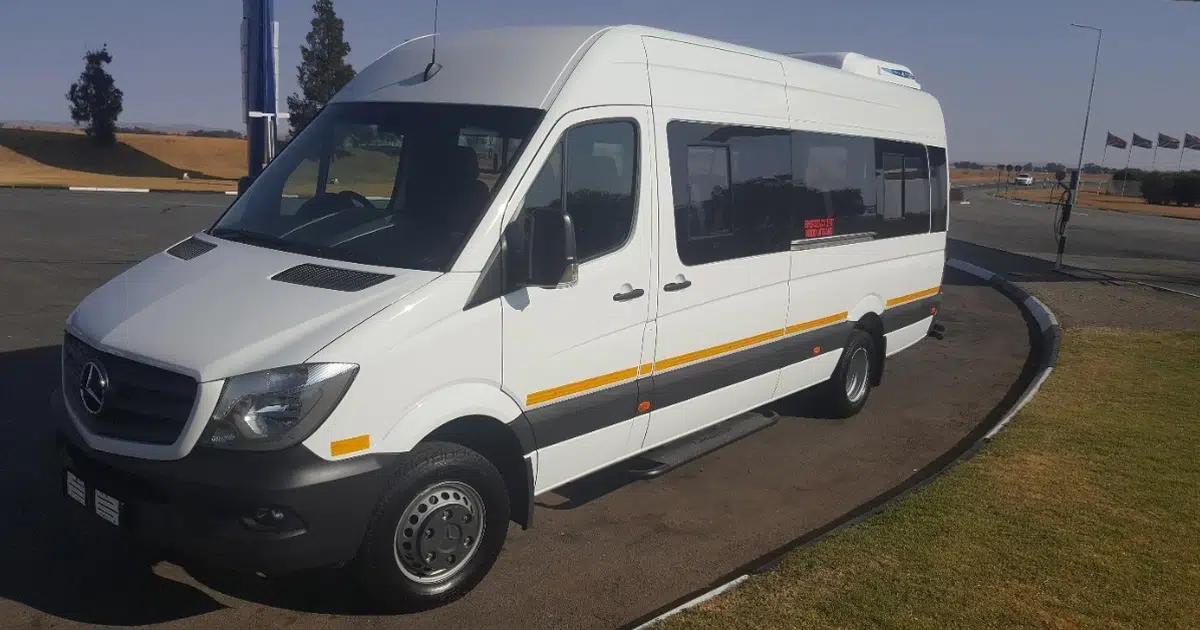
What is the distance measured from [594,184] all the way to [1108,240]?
26.6 meters

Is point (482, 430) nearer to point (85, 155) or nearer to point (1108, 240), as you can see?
point (1108, 240)

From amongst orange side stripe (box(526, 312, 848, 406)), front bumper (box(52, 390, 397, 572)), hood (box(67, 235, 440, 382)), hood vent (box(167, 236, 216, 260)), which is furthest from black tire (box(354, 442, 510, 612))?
hood vent (box(167, 236, 216, 260))

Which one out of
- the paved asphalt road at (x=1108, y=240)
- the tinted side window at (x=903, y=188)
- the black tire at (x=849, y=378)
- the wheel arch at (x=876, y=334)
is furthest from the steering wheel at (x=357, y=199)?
the paved asphalt road at (x=1108, y=240)

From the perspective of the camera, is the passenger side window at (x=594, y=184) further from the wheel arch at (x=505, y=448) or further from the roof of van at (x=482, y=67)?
the wheel arch at (x=505, y=448)

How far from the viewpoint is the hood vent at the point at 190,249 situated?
16.0 feet

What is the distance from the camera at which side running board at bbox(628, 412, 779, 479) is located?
5730mm

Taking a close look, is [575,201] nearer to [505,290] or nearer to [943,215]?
[505,290]

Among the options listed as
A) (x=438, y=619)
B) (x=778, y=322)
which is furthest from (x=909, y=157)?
(x=438, y=619)

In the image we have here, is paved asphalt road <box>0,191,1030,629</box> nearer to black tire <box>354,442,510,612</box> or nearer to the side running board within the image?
black tire <box>354,442,510,612</box>

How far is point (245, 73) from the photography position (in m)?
15.4

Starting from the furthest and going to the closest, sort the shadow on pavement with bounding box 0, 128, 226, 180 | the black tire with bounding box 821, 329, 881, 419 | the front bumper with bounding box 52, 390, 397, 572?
the shadow on pavement with bounding box 0, 128, 226, 180
the black tire with bounding box 821, 329, 881, 419
the front bumper with bounding box 52, 390, 397, 572

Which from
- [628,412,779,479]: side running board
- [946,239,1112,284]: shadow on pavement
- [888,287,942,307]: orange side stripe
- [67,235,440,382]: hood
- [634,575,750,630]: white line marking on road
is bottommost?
[634,575,750,630]: white line marking on road

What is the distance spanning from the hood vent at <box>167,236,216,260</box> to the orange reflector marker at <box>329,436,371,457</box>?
1585 millimetres

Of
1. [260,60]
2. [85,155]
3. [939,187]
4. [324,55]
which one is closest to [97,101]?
[85,155]
